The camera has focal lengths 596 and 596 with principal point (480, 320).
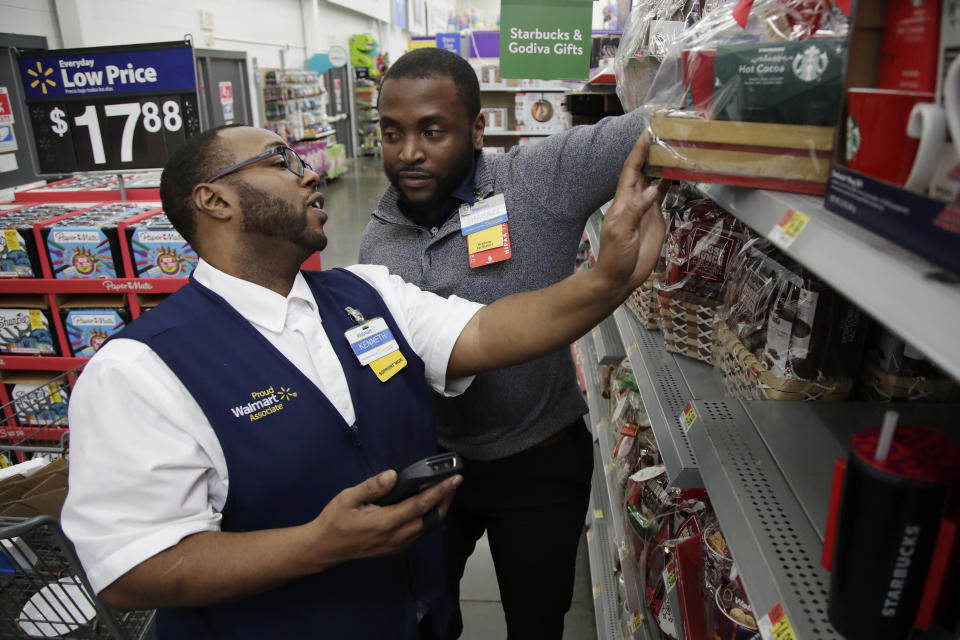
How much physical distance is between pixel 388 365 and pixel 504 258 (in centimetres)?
43

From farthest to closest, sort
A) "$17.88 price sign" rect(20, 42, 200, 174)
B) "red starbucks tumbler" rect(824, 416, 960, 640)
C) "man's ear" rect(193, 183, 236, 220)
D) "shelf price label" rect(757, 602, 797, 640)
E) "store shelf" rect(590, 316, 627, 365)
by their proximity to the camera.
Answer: "$17.88 price sign" rect(20, 42, 200, 174)
"store shelf" rect(590, 316, 627, 365)
"man's ear" rect(193, 183, 236, 220)
"shelf price label" rect(757, 602, 797, 640)
"red starbucks tumbler" rect(824, 416, 960, 640)

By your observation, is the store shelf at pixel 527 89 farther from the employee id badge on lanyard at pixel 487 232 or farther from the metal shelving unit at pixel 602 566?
the employee id badge on lanyard at pixel 487 232

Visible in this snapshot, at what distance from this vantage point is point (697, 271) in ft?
4.75

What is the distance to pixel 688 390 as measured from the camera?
1.44m

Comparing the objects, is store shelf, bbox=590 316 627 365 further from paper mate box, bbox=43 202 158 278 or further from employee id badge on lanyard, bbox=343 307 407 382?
paper mate box, bbox=43 202 158 278

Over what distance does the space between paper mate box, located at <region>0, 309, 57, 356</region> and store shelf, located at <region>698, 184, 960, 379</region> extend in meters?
3.29

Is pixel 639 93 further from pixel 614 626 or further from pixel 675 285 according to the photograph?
pixel 614 626

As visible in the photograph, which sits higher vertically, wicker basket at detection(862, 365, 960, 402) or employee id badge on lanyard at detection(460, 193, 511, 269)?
employee id badge on lanyard at detection(460, 193, 511, 269)

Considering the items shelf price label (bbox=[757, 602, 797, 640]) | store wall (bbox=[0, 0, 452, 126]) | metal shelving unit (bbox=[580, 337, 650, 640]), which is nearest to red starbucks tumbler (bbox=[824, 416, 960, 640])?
shelf price label (bbox=[757, 602, 797, 640])

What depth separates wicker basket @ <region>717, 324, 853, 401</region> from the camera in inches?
44.4

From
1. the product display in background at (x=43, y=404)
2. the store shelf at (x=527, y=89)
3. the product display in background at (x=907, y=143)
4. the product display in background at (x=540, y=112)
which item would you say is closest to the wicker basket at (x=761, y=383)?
the product display in background at (x=907, y=143)

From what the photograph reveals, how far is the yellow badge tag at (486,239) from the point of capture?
1.54 metres

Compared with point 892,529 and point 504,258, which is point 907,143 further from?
point 504,258

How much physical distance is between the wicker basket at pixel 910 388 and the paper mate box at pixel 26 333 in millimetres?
3337
